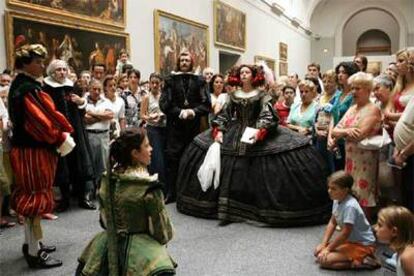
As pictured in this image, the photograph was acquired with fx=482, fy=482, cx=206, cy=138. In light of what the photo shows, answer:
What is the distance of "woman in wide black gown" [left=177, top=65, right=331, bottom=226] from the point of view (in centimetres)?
512

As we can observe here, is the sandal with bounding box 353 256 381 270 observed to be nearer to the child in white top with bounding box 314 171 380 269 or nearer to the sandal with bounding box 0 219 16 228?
the child in white top with bounding box 314 171 380 269

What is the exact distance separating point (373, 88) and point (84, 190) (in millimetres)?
3695

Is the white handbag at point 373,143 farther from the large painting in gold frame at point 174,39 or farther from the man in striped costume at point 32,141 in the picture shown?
the large painting in gold frame at point 174,39

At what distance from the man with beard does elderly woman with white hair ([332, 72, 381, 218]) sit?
6.70 feet

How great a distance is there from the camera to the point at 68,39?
7.88 m

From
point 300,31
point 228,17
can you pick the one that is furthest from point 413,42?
point 228,17

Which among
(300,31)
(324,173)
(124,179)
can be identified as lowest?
(324,173)

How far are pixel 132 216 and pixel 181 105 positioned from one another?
11.7ft

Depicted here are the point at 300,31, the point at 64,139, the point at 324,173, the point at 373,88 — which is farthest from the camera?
the point at 300,31

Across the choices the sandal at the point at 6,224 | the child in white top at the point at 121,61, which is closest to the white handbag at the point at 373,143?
the sandal at the point at 6,224

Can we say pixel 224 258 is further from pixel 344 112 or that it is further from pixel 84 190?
pixel 84 190

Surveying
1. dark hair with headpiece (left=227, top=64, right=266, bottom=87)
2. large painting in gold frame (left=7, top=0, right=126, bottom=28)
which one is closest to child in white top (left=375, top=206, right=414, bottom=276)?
dark hair with headpiece (left=227, top=64, right=266, bottom=87)

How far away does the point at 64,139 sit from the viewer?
4141 mm

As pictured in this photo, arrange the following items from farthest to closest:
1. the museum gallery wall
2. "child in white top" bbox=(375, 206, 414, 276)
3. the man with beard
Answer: the museum gallery wall < the man with beard < "child in white top" bbox=(375, 206, 414, 276)
